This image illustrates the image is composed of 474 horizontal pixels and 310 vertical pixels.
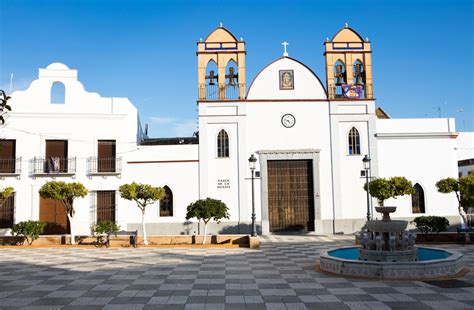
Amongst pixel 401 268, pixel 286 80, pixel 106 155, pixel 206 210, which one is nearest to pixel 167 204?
pixel 106 155

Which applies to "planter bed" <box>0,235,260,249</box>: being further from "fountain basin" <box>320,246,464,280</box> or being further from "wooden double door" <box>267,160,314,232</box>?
"fountain basin" <box>320,246,464,280</box>

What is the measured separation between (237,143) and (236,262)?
10.4 m

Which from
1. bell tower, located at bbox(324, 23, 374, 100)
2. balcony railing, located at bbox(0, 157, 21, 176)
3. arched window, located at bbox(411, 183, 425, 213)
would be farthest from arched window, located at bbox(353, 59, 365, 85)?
balcony railing, located at bbox(0, 157, 21, 176)

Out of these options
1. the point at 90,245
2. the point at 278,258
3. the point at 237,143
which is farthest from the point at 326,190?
the point at 90,245

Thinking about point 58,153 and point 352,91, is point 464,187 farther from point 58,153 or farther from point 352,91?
point 58,153

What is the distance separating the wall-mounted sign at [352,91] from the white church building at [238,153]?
56 millimetres

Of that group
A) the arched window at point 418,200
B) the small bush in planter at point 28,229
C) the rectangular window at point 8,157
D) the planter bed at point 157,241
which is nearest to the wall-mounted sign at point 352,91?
the arched window at point 418,200

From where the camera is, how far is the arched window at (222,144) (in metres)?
23.0

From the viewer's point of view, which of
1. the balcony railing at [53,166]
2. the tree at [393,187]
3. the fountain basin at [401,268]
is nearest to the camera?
the fountain basin at [401,268]

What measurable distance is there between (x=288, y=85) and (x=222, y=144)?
4563 mm

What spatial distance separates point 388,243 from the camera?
11.1m

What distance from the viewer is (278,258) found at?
45.8ft

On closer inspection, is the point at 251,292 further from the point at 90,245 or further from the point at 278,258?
the point at 90,245

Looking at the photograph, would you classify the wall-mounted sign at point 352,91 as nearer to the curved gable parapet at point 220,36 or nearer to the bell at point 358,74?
the bell at point 358,74
